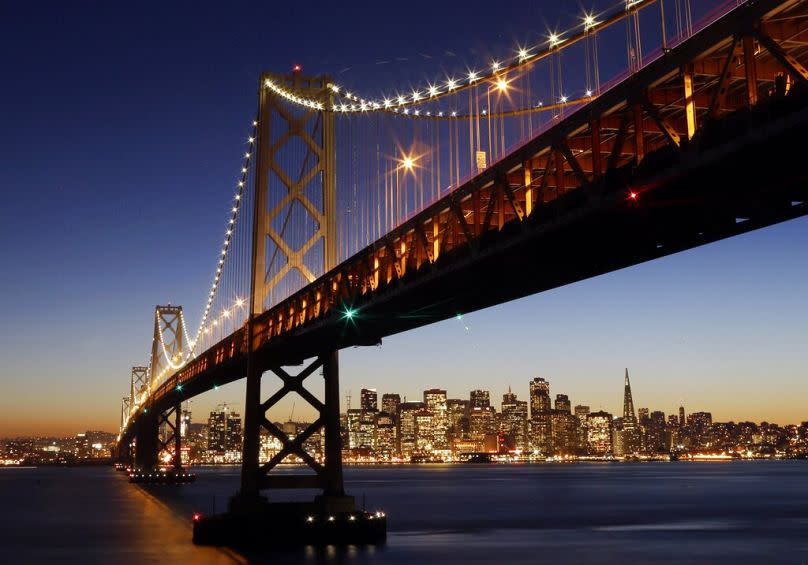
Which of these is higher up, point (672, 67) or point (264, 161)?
point (264, 161)

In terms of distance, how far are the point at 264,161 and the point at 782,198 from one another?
2562 centimetres

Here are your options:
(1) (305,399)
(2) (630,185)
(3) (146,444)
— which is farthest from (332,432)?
(3) (146,444)

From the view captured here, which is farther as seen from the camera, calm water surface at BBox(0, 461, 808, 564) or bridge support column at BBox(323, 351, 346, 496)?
calm water surface at BBox(0, 461, 808, 564)

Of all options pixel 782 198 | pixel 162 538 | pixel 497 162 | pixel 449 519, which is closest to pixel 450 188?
pixel 497 162

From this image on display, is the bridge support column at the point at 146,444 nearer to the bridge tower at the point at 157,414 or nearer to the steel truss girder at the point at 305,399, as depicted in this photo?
the bridge tower at the point at 157,414

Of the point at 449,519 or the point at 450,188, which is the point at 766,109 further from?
the point at 449,519

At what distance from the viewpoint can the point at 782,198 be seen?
1511 cm

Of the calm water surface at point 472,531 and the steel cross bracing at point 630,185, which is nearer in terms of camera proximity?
the steel cross bracing at point 630,185

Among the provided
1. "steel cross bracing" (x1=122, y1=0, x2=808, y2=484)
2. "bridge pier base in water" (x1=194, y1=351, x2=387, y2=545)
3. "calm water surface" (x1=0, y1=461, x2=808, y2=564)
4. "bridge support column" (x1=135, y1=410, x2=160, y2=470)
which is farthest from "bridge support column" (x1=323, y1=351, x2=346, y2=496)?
"bridge support column" (x1=135, y1=410, x2=160, y2=470)

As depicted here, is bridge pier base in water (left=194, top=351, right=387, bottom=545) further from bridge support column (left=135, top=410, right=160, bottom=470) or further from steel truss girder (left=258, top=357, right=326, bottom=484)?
bridge support column (left=135, top=410, right=160, bottom=470)

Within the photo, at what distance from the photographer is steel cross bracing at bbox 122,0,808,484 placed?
1255 cm

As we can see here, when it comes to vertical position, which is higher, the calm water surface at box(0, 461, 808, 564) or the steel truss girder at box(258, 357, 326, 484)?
the steel truss girder at box(258, 357, 326, 484)

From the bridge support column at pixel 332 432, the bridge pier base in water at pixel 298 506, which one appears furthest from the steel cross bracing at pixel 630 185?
the bridge pier base in water at pixel 298 506

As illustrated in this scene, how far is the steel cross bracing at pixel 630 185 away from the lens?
494 inches
